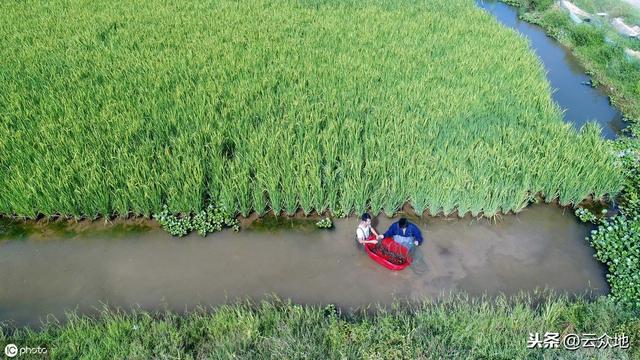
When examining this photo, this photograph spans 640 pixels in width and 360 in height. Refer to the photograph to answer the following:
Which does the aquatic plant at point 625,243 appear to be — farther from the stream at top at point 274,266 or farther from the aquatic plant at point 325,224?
the aquatic plant at point 325,224

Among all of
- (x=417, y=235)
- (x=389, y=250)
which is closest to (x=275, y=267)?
(x=389, y=250)

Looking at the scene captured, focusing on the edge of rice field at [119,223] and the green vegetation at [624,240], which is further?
the edge of rice field at [119,223]

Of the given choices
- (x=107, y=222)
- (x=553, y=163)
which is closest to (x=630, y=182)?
(x=553, y=163)

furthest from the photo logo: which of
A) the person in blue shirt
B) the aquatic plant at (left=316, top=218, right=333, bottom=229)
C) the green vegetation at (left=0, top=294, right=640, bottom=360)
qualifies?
the person in blue shirt

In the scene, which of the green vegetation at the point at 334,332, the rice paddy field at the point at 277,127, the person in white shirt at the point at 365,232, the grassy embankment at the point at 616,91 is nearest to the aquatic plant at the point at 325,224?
the rice paddy field at the point at 277,127

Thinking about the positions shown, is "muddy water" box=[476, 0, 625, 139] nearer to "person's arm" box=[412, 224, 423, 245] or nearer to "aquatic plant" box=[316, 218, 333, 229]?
"person's arm" box=[412, 224, 423, 245]
